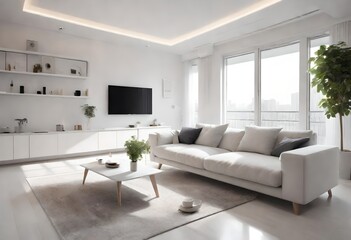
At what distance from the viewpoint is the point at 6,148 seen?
4539 mm

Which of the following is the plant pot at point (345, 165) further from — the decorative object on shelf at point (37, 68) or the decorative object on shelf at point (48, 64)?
the decorative object on shelf at point (37, 68)

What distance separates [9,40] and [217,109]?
4.85 m

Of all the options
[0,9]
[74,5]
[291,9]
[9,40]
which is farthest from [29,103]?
[291,9]

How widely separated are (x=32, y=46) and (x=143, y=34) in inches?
94.0

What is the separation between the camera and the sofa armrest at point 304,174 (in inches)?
97.8

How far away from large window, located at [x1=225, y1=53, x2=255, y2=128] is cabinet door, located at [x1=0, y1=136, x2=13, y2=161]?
482 cm

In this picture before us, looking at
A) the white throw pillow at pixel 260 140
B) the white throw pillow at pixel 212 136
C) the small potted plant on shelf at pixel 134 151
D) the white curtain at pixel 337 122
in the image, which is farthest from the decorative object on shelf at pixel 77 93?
the white curtain at pixel 337 122

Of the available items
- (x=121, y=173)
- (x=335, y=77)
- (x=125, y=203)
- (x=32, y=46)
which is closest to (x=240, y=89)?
(x=335, y=77)

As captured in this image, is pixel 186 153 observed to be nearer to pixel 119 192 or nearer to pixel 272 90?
pixel 119 192

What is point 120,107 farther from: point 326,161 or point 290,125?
point 326,161

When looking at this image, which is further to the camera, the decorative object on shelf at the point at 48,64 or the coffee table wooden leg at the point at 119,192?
the decorative object on shelf at the point at 48,64

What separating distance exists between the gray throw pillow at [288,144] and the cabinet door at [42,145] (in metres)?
4.16

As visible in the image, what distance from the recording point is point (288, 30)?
16.1 ft

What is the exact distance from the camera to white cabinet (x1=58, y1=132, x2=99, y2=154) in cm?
511
